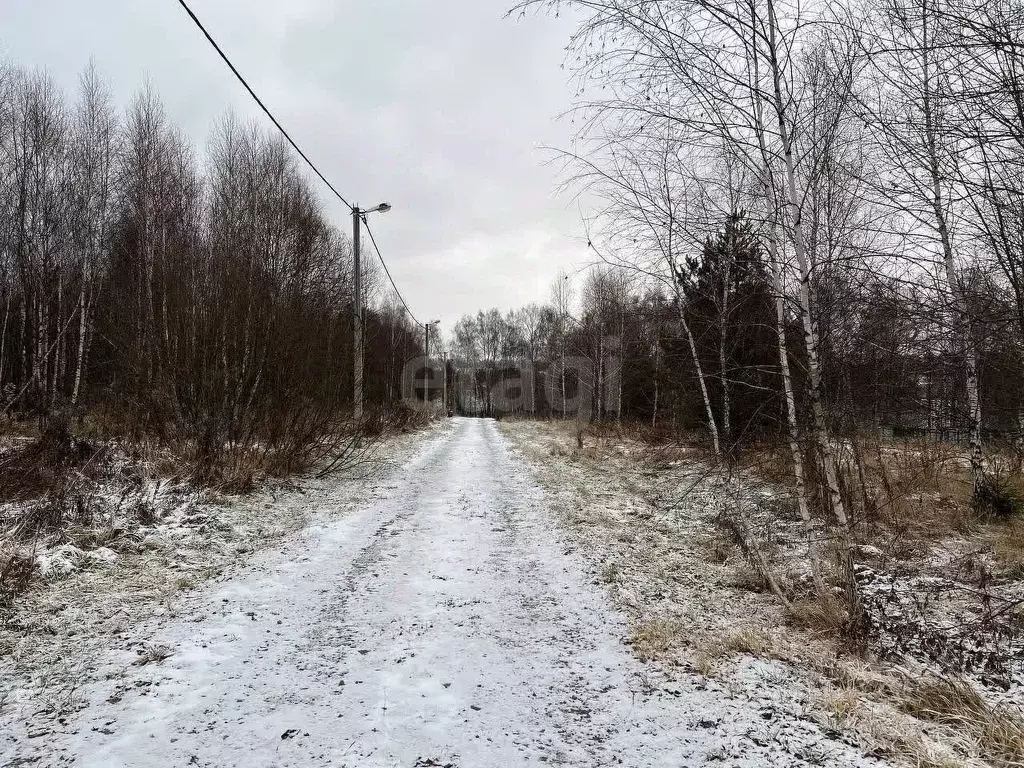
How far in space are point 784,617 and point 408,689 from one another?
2.67m

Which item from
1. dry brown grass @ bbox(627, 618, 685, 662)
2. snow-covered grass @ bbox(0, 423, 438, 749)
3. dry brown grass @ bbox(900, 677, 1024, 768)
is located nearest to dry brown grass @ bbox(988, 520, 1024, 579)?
dry brown grass @ bbox(900, 677, 1024, 768)

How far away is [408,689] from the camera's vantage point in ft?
8.95

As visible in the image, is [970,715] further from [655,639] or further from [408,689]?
[408,689]

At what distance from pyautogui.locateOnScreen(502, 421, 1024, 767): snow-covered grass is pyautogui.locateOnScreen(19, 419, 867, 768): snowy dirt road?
233 millimetres

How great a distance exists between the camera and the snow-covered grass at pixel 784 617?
237cm

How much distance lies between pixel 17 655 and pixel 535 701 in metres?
2.98

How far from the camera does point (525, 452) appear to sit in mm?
15312

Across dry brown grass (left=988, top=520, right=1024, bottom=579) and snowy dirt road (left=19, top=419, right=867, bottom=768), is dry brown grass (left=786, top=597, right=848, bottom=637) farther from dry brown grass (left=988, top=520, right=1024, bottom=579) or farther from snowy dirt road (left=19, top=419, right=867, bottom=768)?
dry brown grass (left=988, top=520, right=1024, bottom=579)

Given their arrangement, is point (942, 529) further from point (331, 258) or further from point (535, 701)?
point (331, 258)

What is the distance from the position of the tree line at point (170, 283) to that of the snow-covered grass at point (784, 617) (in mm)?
5520

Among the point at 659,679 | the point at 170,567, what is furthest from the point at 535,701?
the point at 170,567

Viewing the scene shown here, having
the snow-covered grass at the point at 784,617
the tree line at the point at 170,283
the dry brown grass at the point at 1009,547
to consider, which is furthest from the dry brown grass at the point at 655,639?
the tree line at the point at 170,283

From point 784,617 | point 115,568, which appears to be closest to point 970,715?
point 784,617

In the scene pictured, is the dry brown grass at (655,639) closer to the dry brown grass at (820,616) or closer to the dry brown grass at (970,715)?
the dry brown grass at (820,616)
